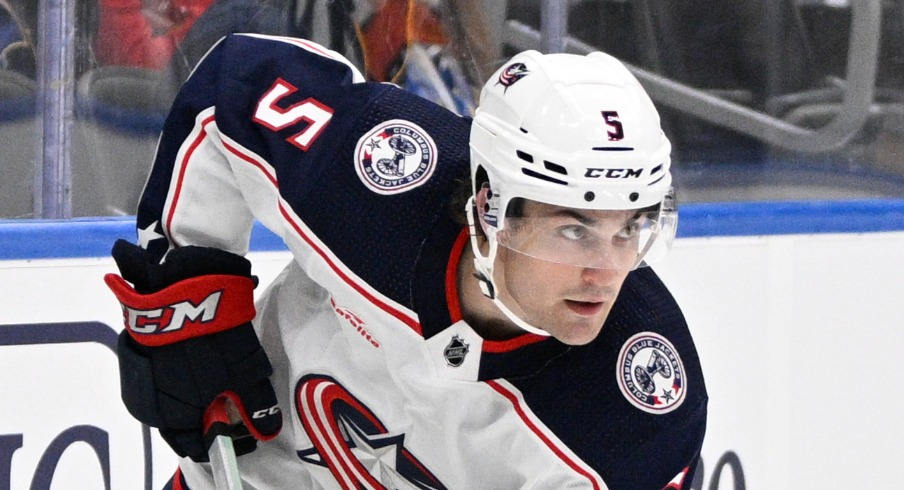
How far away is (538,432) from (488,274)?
21cm

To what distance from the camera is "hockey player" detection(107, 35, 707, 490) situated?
4.71ft

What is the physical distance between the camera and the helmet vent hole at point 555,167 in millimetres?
1391

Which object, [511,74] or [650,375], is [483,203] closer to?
[511,74]

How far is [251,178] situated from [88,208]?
2.24 feet

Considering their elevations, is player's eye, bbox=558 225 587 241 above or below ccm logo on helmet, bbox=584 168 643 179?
below

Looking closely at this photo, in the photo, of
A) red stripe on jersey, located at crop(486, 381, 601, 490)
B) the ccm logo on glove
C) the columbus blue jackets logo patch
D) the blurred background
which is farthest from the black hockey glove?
the blurred background

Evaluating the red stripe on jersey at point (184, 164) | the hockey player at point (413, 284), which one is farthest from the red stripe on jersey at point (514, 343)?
the red stripe on jersey at point (184, 164)

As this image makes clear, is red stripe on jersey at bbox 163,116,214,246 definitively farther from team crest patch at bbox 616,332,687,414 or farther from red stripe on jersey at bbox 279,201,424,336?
team crest patch at bbox 616,332,687,414

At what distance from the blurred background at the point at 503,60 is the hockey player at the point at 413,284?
59 centimetres

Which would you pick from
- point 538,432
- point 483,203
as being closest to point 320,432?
point 538,432

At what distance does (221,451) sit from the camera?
1.72 m

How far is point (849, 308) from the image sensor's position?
2.51m

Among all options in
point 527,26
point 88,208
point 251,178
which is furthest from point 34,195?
point 527,26

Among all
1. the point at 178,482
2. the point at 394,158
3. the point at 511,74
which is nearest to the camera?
the point at 511,74
